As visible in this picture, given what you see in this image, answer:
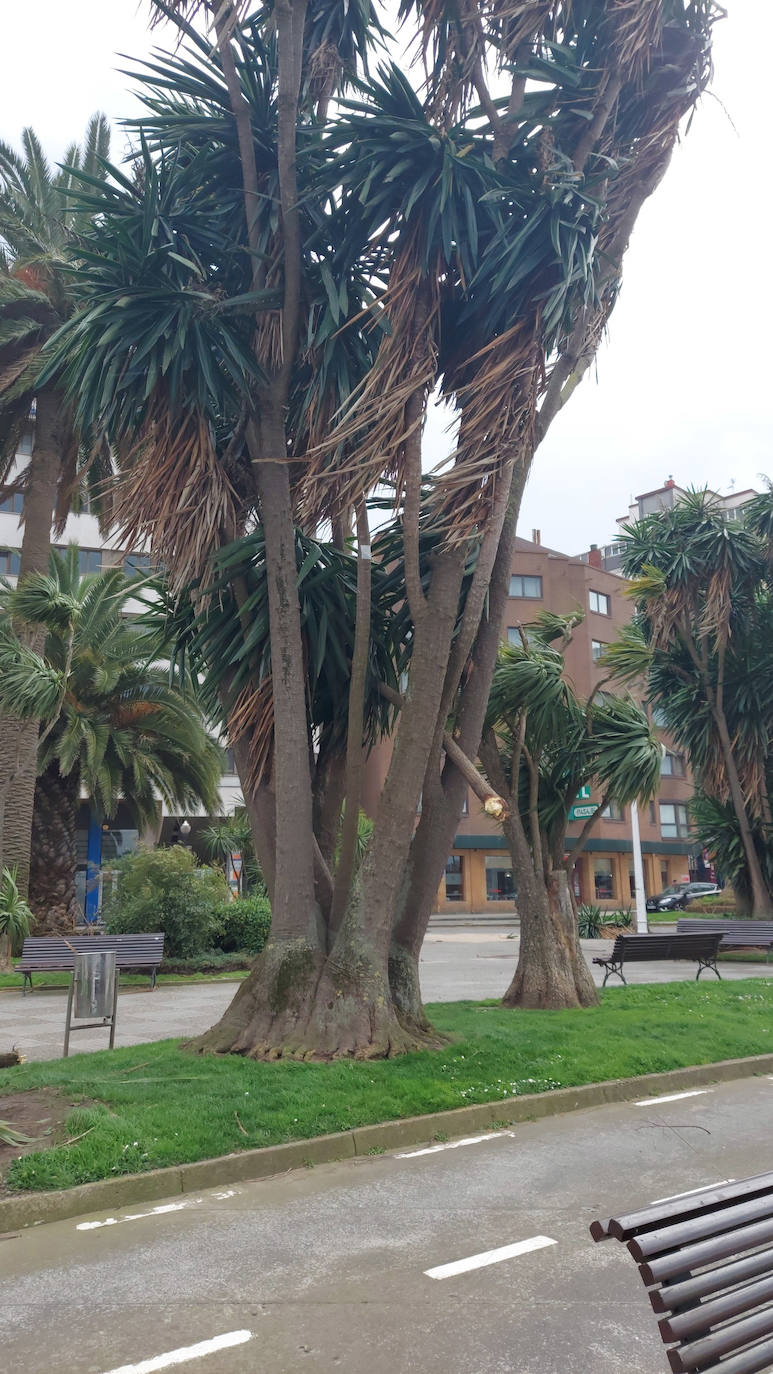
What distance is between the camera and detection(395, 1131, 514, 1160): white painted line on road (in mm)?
6887

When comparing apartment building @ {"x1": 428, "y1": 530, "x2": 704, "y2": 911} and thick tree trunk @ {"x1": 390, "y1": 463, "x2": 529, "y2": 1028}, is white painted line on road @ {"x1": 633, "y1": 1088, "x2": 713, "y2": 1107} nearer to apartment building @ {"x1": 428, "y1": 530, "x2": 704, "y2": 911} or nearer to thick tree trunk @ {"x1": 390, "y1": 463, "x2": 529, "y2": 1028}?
thick tree trunk @ {"x1": 390, "y1": 463, "x2": 529, "y2": 1028}

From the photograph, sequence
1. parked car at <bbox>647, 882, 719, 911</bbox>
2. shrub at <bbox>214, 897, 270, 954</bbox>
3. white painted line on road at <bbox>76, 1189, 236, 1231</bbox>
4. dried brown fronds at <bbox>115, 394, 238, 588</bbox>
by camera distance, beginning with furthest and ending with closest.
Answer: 1. parked car at <bbox>647, 882, 719, 911</bbox>
2. shrub at <bbox>214, 897, 270, 954</bbox>
3. dried brown fronds at <bbox>115, 394, 238, 588</bbox>
4. white painted line on road at <bbox>76, 1189, 236, 1231</bbox>

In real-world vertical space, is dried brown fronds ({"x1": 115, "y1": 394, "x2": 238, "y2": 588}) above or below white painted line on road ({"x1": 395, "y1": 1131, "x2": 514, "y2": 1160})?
above

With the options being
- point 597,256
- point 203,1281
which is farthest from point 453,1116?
point 597,256

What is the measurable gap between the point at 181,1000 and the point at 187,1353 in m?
11.6

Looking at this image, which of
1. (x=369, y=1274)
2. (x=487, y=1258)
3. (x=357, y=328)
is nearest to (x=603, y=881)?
(x=357, y=328)

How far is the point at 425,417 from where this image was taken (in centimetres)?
935

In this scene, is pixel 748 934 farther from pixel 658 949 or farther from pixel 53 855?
pixel 53 855

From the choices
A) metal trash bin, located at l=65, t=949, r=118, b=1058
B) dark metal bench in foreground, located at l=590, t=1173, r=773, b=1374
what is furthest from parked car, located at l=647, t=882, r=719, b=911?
dark metal bench in foreground, located at l=590, t=1173, r=773, b=1374

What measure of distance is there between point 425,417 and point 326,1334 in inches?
284

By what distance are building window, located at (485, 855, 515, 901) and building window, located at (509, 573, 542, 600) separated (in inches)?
545

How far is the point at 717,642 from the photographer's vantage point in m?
24.8

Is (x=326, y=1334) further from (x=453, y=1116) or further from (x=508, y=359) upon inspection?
(x=508, y=359)

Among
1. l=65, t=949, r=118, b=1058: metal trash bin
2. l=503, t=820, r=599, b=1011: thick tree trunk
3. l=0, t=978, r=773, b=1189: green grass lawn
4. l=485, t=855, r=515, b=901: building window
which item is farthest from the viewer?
l=485, t=855, r=515, b=901: building window
